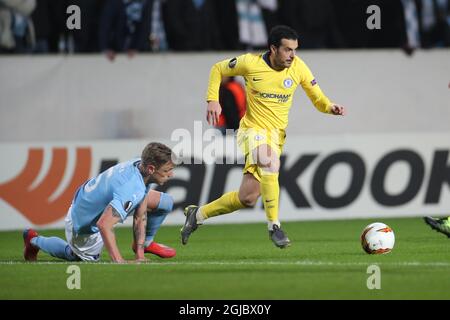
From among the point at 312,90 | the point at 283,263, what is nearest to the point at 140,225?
the point at 283,263

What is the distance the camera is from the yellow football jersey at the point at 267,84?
1176 centimetres

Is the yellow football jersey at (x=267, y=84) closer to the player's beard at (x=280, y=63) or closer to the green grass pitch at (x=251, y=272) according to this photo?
the player's beard at (x=280, y=63)

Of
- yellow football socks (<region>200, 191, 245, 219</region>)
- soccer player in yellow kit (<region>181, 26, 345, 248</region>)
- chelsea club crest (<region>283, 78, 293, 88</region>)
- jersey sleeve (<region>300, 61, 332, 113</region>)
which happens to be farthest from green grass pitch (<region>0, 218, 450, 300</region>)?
chelsea club crest (<region>283, 78, 293, 88</region>)

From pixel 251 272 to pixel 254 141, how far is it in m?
2.18

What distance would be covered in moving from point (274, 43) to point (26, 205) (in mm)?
4567

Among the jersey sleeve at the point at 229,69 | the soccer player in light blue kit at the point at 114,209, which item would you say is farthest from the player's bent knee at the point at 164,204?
the jersey sleeve at the point at 229,69

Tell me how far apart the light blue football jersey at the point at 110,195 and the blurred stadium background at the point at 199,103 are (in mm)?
4560

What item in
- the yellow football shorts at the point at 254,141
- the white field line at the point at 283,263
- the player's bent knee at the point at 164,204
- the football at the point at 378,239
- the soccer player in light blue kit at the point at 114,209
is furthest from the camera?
the yellow football shorts at the point at 254,141

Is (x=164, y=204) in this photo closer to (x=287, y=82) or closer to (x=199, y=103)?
(x=287, y=82)

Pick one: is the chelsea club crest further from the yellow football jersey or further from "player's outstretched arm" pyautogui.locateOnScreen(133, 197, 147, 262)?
"player's outstretched arm" pyautogui.locateOnScreen(133, 197, 147, 262)

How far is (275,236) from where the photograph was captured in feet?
36.7

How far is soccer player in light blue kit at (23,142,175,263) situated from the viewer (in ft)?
32.1
